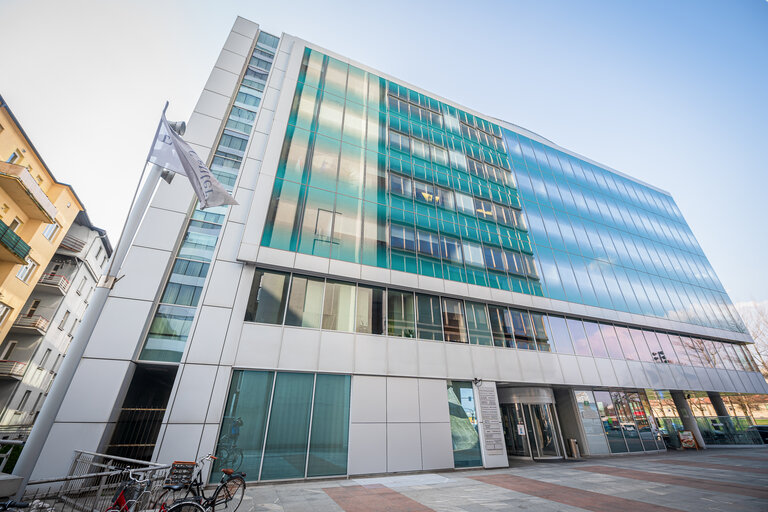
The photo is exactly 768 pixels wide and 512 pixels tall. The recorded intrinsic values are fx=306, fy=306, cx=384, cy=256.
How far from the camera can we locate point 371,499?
9578 millimetres

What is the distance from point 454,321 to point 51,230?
3898cm

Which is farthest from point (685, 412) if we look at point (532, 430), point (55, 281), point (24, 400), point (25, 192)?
point (55, 281)

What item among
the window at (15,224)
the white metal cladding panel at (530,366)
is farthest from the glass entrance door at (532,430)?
the window at (15,224)

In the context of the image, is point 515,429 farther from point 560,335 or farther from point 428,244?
point 428,244

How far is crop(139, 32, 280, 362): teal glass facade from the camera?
13.2m

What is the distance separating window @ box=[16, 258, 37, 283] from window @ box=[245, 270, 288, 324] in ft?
88.8

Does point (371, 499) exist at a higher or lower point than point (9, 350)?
lower

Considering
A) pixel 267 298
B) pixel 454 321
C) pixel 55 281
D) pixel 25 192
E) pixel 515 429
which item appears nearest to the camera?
pixel 267 298

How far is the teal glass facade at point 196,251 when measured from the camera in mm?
13227

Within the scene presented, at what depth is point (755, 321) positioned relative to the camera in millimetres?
38875

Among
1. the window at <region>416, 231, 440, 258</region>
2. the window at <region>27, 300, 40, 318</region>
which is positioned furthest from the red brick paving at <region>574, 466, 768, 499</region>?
the window at <region>27, 300, 40, 318</region>

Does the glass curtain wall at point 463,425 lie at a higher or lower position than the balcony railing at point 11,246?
lower

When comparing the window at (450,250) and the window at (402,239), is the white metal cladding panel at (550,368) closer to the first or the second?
the window at (450,250)

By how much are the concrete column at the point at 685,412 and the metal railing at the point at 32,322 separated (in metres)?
55.9
